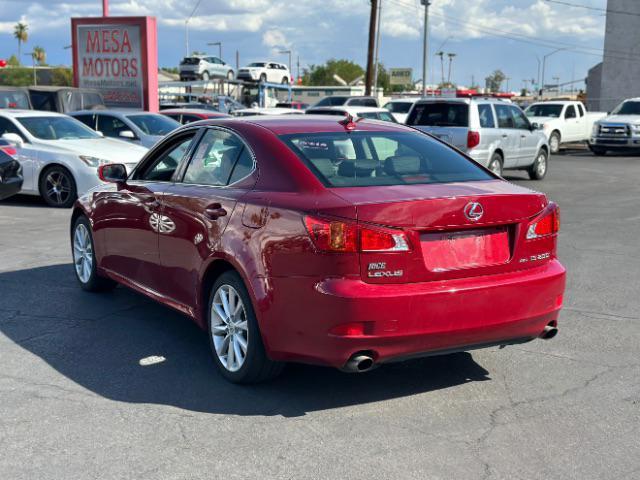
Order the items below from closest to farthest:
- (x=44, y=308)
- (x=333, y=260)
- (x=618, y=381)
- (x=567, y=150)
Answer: (x=333, y=260) < (x=618, y=381) < (x=44, y=308) < (x=567, y=150)

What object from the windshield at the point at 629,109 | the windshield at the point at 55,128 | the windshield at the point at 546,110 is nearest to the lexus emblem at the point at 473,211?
the windshield at the point at 55,128

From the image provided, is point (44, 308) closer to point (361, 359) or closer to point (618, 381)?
point (361, 359)

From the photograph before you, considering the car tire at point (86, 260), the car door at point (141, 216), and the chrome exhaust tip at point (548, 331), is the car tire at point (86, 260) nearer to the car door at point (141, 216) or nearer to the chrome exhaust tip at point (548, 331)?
the car door at point (141, 216)

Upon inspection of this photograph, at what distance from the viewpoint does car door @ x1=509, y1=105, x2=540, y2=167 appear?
19.0 meters

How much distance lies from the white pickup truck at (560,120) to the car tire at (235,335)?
2621 centimetres

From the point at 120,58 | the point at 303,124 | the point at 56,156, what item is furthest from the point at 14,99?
the point at 303,124

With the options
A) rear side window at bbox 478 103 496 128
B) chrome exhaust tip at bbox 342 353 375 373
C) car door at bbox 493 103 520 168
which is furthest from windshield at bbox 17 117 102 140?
chrome exhaust tip at bbox 342 353 375 373

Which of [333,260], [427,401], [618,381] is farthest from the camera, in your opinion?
[618,381]

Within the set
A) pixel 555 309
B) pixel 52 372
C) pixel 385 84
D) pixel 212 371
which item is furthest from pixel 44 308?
pixel 385 84

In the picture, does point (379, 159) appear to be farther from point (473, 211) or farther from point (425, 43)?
point (425, 43)

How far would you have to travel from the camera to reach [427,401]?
4938mm

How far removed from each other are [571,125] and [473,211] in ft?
93.7

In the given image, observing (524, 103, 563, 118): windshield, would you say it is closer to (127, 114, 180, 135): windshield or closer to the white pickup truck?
the white pickup truck

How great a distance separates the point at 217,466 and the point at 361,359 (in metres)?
0.98
